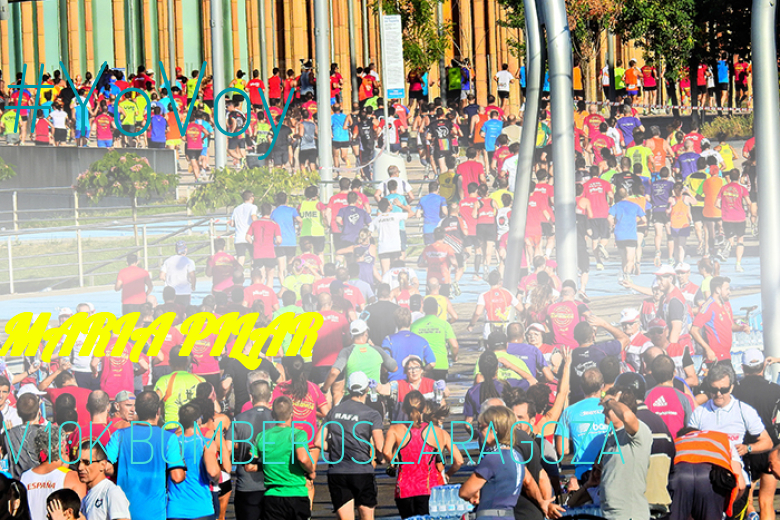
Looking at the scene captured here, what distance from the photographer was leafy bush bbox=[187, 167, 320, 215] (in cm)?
2003

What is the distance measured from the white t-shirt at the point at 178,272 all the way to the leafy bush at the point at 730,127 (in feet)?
50.5

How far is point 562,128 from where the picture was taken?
10836mm

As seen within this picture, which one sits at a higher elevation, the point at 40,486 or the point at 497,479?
the point at 497,479

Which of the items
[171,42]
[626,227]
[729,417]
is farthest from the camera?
[171,42]

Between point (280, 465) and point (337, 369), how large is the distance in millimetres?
2147

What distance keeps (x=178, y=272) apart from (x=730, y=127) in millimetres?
16167

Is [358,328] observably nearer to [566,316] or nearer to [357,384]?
[357,384]

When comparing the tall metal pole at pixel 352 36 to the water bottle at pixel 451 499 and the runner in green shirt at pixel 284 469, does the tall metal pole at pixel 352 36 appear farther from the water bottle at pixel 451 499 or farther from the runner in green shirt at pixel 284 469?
the water bottle at pixel 451 499

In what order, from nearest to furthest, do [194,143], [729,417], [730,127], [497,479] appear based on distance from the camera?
[497,479] < [729,417] < [194,143] < [730,127]

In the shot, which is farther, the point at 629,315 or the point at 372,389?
the point at 629,315

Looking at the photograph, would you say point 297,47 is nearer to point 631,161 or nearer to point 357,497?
point 631,161

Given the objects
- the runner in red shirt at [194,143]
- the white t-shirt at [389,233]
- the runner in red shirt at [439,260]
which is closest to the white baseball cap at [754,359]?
the runner in red shirt at [439,260]

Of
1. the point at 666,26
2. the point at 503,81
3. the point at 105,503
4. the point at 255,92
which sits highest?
the point at 666,26

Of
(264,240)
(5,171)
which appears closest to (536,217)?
(264,240)
